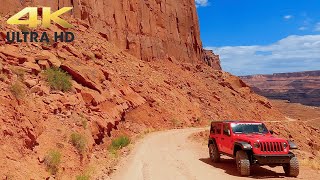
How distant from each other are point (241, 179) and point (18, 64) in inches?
538

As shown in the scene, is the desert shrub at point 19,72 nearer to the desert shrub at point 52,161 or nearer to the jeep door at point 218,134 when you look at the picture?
the desert shrub at point 52,161

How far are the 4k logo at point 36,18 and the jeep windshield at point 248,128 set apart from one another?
2053cm

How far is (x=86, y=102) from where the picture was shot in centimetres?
2145

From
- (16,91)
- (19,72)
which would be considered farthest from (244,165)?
(19,72)

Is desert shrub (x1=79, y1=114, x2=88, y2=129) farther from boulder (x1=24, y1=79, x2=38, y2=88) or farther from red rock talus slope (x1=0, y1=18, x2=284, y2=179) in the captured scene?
boulder (x1=24, y1=79, x2=38, y2=88)

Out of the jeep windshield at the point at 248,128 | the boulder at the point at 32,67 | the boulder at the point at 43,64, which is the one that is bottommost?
the jeep windshield at the point at 248,128


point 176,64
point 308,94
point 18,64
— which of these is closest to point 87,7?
point 176,64

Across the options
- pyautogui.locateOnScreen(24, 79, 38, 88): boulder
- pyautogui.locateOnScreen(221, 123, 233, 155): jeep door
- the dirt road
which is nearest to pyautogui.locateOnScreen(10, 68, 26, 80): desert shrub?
pyautogui.locateOnScreen(24, 79, 38, 88): boulder

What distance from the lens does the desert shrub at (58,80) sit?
64.2 ft

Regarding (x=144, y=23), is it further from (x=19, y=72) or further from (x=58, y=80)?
(x=19, y=72)

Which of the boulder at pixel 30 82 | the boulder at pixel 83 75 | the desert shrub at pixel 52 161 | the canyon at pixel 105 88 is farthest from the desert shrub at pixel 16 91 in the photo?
the boulder at pixel 83 75

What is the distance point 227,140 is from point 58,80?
1041 cm

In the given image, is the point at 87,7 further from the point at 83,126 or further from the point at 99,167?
the point at 99,167

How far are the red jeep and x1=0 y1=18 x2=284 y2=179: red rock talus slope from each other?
5.72 metres
